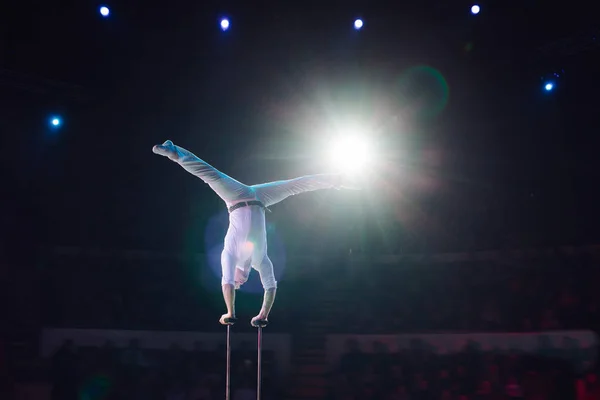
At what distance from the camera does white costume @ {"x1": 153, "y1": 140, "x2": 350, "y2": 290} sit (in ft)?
15.4

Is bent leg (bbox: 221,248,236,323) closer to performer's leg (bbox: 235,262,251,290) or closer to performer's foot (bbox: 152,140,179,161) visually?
performer's leg (bbox: 235,262,251,290)

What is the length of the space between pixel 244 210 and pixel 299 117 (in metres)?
5.99

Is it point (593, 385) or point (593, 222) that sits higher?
point (593, 222)

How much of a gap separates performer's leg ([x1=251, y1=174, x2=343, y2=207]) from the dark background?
17.2 feet

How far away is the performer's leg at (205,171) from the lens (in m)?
4.55

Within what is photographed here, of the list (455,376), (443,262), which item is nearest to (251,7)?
(443,262)

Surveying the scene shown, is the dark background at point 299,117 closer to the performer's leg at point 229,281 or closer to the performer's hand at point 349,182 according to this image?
the performer's hand at point 349,182

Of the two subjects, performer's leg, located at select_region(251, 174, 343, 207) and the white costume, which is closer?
the white costume

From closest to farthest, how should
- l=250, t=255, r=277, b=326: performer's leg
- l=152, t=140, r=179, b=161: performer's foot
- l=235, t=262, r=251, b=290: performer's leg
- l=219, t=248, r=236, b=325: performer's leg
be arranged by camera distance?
l=152, t=140, r=179, b=161: performer's foot
l=219, t=248, r=236, b=325: performer's leg
l=235, t=262, r=251, b=290: performer's leg
l=250, t=255, r=277, b=326: performer's leg

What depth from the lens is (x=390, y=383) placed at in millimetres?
8555

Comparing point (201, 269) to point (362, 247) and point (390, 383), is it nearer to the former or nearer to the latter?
point (362, 247)

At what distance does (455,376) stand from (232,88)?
580 centimetres

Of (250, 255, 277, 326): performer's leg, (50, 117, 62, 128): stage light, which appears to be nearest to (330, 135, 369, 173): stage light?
(50, 117, 62, 128): stage light

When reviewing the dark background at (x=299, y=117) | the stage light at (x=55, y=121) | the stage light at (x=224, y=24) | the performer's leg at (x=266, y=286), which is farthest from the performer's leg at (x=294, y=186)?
the stage light at (x=55, y=121)
